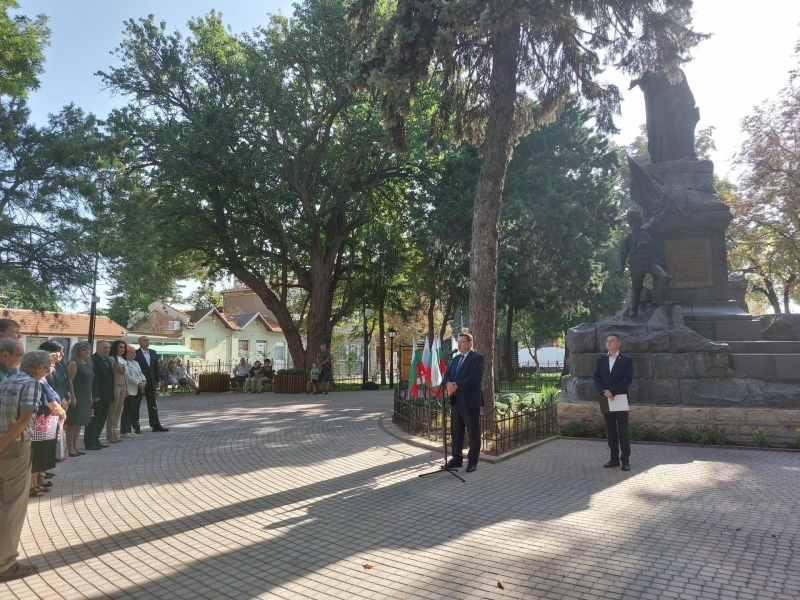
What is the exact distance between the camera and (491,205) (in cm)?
1068

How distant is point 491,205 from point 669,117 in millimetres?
5394

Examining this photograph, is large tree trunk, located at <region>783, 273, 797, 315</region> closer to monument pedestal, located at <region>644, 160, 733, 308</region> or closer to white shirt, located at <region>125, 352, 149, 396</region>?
monument pedestal, located at <region>644, 160, 733, 308</region>

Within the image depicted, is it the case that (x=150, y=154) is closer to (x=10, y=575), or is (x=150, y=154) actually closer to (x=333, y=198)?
(x=333, y=198)

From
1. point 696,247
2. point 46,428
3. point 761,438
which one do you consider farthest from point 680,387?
point 46,428

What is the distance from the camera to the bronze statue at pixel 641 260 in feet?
36.0

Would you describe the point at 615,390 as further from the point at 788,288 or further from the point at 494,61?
the point at 788,288

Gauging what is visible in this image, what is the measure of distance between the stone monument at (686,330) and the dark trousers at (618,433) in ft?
7.96

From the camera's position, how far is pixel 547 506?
5754 mm

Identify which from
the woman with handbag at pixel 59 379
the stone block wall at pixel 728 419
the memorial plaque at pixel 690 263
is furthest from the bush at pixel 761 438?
the woman with handbag at pixel 59 379

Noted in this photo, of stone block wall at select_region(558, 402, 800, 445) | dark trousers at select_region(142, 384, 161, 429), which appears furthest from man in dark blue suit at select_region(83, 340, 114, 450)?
stone block wall at select_region(558, 402, 800, 445)

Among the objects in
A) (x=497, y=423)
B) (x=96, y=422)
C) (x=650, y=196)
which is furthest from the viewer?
(x=650, y=196)

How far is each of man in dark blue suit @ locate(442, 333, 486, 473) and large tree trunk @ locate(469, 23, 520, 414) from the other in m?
2.67

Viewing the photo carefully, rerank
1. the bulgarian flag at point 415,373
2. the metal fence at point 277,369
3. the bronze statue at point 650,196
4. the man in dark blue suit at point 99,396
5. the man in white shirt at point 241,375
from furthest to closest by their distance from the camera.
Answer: the metal fence at point 277,369 < the man in white shirt at point 241,375 < the bronze statue at point 650,196 < the bulgarian flag at point 415,373 < the man in dark blue suit at point 99,396

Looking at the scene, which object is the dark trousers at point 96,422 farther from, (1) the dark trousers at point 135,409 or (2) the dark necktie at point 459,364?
(2) the dark necktie at point 459,364
